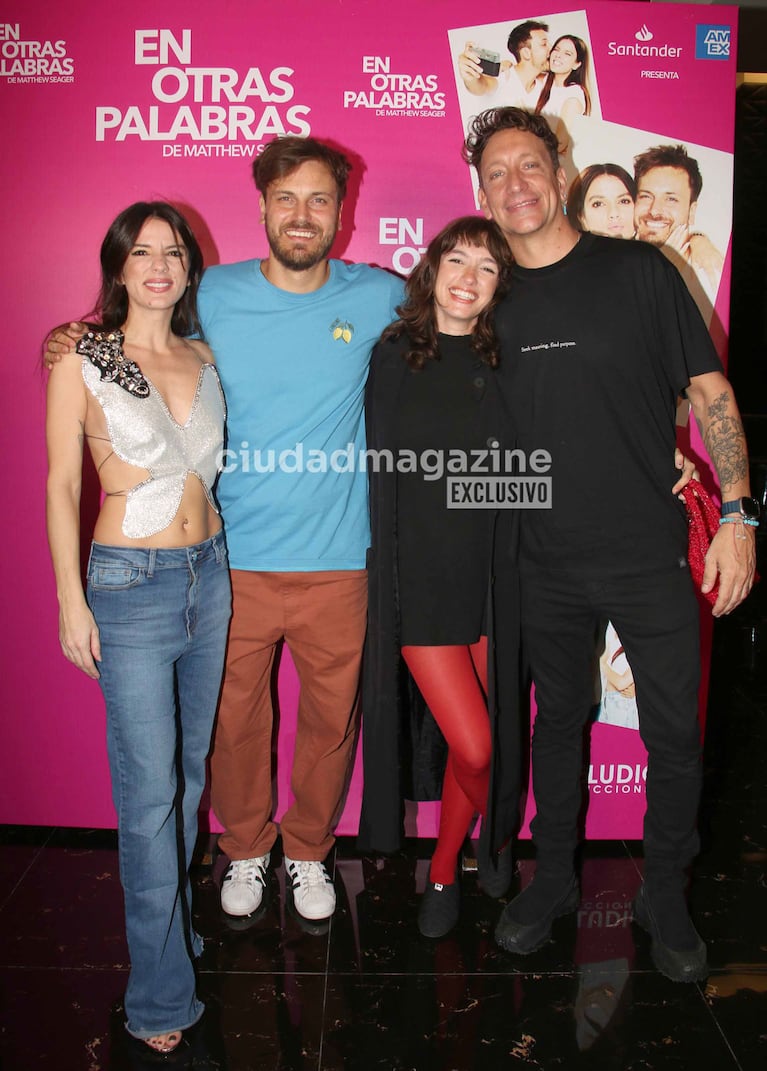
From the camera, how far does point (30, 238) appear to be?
2.59 metres

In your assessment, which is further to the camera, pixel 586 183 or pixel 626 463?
pixel 586 183

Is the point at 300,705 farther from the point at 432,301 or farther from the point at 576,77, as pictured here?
the point at 576,77

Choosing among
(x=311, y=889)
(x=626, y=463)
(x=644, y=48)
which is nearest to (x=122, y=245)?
(x=626, y=463)

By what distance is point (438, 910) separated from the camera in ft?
7.84

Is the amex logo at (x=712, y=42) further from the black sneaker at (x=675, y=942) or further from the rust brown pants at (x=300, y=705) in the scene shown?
the black sneaker at (x=675, y=942)

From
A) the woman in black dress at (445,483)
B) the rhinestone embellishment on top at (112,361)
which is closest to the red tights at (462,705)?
the woman in black dress at (445,483)

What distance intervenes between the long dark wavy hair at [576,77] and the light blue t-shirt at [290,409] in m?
0.84

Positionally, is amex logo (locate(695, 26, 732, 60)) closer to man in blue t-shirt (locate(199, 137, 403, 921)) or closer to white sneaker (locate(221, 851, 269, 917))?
man in blue t-shirt (locate(199, 137, 403, 921))

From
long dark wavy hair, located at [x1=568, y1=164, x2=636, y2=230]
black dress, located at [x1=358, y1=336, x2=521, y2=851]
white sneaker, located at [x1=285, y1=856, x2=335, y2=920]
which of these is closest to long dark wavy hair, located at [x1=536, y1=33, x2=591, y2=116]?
long dark wavy hair, located at [x1=568, y1=164, x2=636, y2=230]

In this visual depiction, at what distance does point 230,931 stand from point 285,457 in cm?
134

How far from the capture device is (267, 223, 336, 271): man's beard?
2.17m

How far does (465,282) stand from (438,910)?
172 cm

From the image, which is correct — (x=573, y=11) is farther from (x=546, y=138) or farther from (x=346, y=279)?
(x=346, y=279)

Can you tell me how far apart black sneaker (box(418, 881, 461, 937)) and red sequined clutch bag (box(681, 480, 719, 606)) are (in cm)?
110
